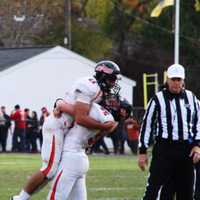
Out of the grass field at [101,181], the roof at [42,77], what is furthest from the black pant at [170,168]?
the roof at [42,77]

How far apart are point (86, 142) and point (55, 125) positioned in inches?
13.7

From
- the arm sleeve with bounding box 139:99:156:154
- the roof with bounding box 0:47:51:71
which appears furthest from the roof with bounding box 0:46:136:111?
the arm sleeve with bounding box 139:99:156:154

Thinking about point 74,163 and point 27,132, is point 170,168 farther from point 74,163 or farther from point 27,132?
point 27,132

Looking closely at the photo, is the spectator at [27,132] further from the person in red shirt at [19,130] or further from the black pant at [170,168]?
the black pant at [170,168]

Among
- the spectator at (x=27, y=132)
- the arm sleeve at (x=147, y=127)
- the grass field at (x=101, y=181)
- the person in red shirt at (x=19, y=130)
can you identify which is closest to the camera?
the arm sleeve at (x=147, y=127)

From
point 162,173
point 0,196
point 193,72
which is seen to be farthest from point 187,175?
point 193,72

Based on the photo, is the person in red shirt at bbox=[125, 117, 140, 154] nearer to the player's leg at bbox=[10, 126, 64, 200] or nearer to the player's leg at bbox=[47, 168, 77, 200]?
the player's leg at bbox=[10, 126, 64, 200]

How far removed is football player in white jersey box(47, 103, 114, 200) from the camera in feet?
30.3

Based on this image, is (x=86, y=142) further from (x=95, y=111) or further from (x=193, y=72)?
(x=193, y=72)

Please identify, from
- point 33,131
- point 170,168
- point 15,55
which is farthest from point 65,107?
point 15,55

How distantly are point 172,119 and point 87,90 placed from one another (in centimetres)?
148

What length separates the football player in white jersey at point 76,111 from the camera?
917cm

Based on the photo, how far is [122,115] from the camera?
9531 mm

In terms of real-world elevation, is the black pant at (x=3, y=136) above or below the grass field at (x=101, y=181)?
above
